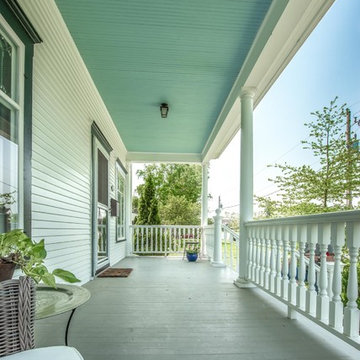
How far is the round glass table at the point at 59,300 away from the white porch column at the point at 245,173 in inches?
102

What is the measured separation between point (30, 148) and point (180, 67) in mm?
2118

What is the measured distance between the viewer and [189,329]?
7.17 feet

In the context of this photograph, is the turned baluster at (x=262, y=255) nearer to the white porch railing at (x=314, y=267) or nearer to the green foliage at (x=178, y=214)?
the white porch railing at (x=314, y=267)

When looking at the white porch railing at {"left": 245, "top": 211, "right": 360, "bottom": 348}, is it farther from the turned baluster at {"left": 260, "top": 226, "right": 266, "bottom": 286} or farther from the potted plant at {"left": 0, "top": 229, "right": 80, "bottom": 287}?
the potted plant at {"left": 0, "top": 229, "right": 80, "bottom": 287}

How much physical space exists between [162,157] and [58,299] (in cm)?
650

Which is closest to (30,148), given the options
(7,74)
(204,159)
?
(7,74)

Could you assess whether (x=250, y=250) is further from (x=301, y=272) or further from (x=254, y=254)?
(x=301, y=272)

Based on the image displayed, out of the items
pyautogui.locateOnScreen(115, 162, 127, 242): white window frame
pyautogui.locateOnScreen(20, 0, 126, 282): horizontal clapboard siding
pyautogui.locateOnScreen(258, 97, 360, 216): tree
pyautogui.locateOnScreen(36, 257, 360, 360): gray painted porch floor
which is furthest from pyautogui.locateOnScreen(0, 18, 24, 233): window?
pyautogui.locateOnScreen(258, 97, 360, 216): tree

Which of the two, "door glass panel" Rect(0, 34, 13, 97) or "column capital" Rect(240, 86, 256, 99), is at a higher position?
"column capital" Rect(240, 86, 256, 99)

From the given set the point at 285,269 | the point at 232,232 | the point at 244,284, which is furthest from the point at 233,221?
the point at 285,269

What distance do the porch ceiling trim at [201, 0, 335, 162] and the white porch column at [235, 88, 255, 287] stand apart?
0.21 meters

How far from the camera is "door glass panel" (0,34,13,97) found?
195cm

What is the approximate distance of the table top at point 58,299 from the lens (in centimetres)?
118

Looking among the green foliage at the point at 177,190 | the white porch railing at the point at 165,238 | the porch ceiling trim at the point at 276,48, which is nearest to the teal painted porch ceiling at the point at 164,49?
the porch ceiling trim at the point at 276,48
